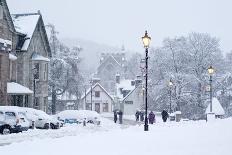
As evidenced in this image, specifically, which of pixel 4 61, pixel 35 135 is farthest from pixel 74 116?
pixel 35 135

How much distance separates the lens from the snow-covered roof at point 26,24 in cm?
4893

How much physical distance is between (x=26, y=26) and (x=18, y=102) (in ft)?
29.1

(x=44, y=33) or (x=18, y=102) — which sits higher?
(x=44, y=33)

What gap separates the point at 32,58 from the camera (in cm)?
4962

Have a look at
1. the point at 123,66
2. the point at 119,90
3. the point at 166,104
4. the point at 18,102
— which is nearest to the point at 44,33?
the point at 18,102

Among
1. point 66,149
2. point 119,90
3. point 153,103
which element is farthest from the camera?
point 119,90

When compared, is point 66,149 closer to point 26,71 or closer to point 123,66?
point 26,71

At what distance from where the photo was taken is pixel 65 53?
68.2 meters

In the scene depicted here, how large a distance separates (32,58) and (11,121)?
21.5 metres

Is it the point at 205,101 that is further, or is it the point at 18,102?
the point at 205,101

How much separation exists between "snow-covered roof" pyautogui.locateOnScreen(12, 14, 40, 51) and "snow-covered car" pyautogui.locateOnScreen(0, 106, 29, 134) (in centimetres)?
1953

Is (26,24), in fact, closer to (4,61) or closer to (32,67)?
(32,67)

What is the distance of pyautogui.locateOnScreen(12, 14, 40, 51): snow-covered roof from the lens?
48931 millimetres

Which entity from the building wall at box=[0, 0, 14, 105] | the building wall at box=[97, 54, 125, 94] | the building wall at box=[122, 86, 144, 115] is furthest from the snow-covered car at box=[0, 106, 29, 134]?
the building wall at box=[97, 54, 125, 94]
